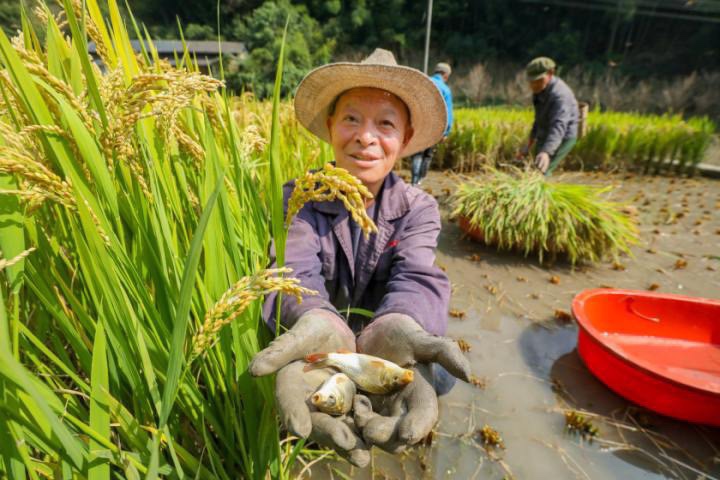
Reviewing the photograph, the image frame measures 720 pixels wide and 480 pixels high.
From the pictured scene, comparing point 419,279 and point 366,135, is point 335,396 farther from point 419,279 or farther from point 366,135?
point 366,135

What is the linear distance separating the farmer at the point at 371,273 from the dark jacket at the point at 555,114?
3.68 meters

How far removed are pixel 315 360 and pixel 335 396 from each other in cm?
15

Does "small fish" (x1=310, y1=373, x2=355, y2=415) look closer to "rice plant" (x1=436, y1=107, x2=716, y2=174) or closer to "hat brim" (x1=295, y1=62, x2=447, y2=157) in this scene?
"hat brim" (x1=295, y1=62, x2=447, y2=157)

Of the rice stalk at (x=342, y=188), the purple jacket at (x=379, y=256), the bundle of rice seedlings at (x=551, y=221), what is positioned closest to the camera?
the rice stalk at (x=342, y=188)

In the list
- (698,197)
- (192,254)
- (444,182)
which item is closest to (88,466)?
(192,254)

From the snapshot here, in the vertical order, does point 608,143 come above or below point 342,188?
below

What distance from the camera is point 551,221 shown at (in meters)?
4.04

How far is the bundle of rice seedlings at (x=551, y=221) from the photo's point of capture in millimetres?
3941

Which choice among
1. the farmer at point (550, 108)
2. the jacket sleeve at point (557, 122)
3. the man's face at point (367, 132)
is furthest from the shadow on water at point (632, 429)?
the jacket sleeve at point (557, 122)

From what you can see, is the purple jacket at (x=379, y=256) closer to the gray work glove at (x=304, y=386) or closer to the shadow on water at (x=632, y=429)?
the gray work glove at (x=304, y=386)

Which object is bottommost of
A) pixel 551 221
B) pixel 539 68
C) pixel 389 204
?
pixel 551 221

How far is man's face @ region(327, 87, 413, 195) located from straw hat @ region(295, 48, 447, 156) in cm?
4

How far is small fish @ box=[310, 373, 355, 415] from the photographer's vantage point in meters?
0.90

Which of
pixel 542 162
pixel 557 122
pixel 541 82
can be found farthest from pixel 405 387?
pixel 541 82
